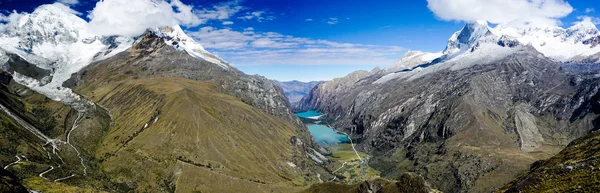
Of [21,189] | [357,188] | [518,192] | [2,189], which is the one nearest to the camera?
[518,192]

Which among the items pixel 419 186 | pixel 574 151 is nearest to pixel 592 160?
pixel 574 151

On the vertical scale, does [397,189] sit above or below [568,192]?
below

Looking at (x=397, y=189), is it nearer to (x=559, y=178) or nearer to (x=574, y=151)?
(x=574, y=151)

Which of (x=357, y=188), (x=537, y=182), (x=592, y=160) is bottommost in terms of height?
(x=357, y=188)

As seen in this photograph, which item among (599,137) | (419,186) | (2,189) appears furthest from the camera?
(419,186)

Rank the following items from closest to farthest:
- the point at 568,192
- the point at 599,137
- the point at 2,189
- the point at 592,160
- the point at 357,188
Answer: the point at 568,192 → the point at 592,160 → the point at 2,189 → the point at 599,137 → the point at 357,188

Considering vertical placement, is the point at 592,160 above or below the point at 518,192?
above

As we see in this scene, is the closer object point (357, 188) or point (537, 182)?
point (537, 182)

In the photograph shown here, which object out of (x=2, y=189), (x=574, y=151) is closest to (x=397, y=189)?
(x=574, y=151)

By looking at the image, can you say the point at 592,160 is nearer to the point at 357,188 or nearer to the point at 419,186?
the point at 419,186
